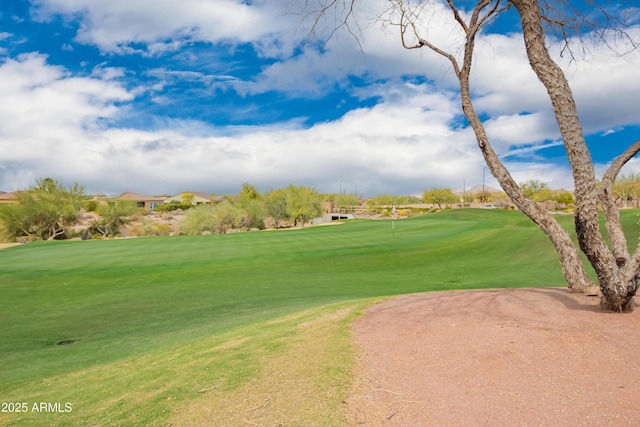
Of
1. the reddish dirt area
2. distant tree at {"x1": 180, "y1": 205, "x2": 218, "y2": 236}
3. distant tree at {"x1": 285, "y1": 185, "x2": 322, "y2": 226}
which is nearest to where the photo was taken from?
the reddish dirt area

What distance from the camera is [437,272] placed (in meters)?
18.7

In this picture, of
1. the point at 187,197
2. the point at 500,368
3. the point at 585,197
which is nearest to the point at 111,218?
the point at 585,197

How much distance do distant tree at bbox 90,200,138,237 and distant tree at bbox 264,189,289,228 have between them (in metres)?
22.2

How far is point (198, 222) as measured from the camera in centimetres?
6362

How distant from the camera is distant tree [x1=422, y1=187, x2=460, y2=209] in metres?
122

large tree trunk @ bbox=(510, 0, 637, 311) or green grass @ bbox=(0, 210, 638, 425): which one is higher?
large tree trunk @ bbox=(510, 0, 637, 311)

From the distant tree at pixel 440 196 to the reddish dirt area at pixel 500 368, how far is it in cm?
11850

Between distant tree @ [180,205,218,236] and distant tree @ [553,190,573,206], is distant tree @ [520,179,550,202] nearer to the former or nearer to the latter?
distant tree @ [553,190,573,206]

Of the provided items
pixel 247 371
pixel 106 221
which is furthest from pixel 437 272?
pixel 106 221

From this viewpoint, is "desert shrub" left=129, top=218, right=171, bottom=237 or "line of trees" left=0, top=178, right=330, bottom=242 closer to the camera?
"line of trees" left=0, top=178, right=330, bottom=242

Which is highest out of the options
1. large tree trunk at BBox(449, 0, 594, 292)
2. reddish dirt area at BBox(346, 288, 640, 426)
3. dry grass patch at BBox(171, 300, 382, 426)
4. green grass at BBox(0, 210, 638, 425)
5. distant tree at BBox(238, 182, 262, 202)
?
distant tree at BBox(238, 182, 262, 202)

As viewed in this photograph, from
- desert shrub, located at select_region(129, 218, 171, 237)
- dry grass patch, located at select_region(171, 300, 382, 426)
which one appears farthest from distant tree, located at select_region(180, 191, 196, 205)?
dry grass patch, located at select_region(171, 300, 382, 426)

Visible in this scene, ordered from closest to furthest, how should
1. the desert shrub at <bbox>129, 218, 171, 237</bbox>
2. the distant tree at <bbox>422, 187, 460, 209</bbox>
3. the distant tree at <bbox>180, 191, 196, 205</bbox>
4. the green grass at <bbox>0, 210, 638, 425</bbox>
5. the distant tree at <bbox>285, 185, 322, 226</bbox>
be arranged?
the green grass at <bbox>0, 210, 638, 425</bbox> < the desert shrub at <bbox>129, 218, 171, 237</bbox> < the distant tree at <bbox>285, 185, 322, 226</bbox> < the distant tree at <bbox>422, 187, 460, 209</bbox> < the distant tree at <bbox>180, 191, 196, 205</bbox>

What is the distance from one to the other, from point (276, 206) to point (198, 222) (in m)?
14.7
